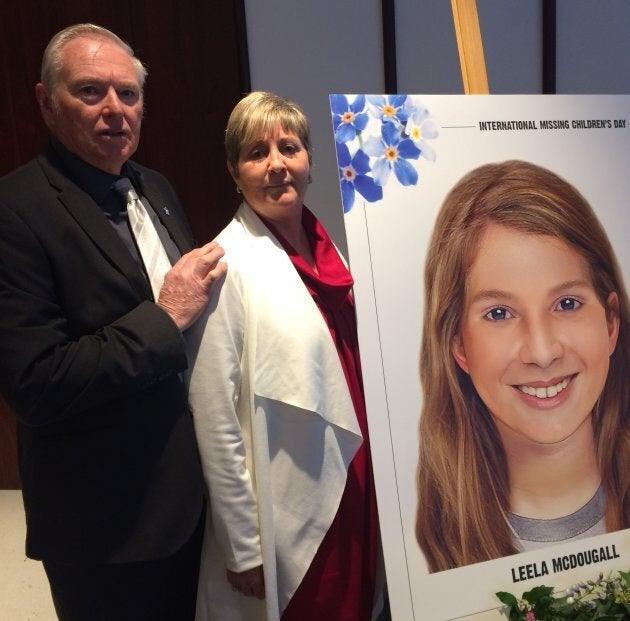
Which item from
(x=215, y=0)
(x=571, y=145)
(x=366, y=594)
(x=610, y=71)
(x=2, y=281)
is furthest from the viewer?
(x=610, y=71)

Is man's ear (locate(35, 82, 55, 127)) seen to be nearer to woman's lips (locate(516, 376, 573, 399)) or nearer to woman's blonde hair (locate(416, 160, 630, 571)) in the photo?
woman's blonde hair (locate(416, 160, 630, 571))

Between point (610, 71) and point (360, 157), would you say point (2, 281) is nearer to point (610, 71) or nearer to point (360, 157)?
point (360, 157)

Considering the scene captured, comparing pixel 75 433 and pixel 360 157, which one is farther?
pixel 360 157

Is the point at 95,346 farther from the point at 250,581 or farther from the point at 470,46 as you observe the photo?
the point at 470,46

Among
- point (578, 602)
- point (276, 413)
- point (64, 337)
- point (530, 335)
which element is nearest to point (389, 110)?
point (530, 335)

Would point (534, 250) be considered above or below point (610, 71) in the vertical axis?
below

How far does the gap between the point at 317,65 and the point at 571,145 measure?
1240 millimetres

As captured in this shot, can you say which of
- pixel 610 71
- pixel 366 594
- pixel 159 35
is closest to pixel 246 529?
pixel 366 594

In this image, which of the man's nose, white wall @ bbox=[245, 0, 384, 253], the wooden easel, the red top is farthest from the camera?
white wall @ bbox=[245, 0, 384, 253]

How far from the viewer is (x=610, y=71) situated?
8.12ft

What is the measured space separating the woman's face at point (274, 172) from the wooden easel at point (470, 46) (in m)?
0.49

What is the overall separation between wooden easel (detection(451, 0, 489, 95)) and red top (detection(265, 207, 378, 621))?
0.55 m

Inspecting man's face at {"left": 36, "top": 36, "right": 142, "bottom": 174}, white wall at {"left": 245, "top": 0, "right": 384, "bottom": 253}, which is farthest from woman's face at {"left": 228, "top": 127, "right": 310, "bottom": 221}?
white wall at {"left": 245, "top": 0, "right": 384, "bottom": 253}

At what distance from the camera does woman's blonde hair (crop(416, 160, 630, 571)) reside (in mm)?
1256
